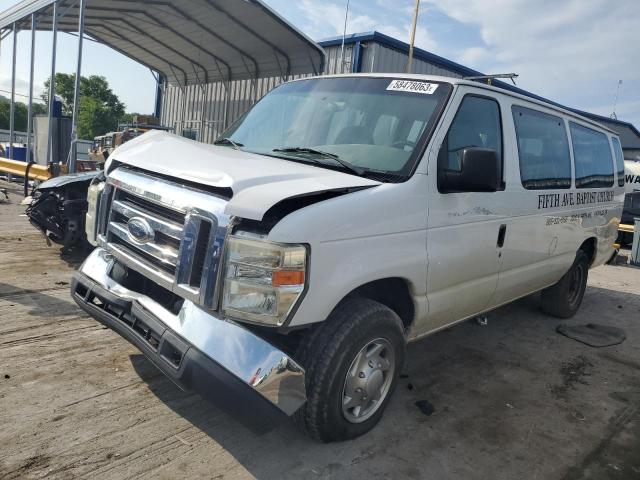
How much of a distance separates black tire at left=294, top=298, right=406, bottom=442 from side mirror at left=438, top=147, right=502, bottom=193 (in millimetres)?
907

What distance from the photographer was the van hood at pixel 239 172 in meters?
2.35

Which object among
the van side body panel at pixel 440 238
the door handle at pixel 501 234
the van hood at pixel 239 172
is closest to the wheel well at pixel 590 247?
the van side body panel at pixel 440 238

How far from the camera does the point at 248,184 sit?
2.48m

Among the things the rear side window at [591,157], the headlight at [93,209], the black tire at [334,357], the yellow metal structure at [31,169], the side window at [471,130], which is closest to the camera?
the black tire at [334,357]

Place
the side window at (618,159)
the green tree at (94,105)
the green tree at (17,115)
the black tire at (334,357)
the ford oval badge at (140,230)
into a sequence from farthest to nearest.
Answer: the green tree at (17,115) → the green tree at (94,105) → the side window at (618,159) → the ford oval badge at (140,230) → the black tire at (334,357)

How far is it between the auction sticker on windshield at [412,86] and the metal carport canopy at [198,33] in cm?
991

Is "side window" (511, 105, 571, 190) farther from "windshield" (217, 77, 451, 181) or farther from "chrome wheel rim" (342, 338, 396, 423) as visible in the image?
"chrome wheel rim" (342, 338, 396, 423)

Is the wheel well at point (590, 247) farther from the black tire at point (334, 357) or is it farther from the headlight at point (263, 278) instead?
the headlight at point (263, 278)

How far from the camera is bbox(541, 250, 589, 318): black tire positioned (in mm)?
5754

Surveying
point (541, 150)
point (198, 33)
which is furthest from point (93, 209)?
point (198, 33)

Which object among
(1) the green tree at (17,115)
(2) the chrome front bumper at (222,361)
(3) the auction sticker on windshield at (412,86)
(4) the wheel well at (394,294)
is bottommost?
(2) the chrome front bumper at (222,361)

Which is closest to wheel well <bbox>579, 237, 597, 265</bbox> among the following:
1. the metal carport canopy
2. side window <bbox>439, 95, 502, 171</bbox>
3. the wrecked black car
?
side window <bbox>439, 95, 502, 171</bbox>

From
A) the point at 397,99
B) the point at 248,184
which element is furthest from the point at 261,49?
the point at 248,184

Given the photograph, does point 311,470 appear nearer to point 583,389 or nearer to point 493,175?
point 493,175
